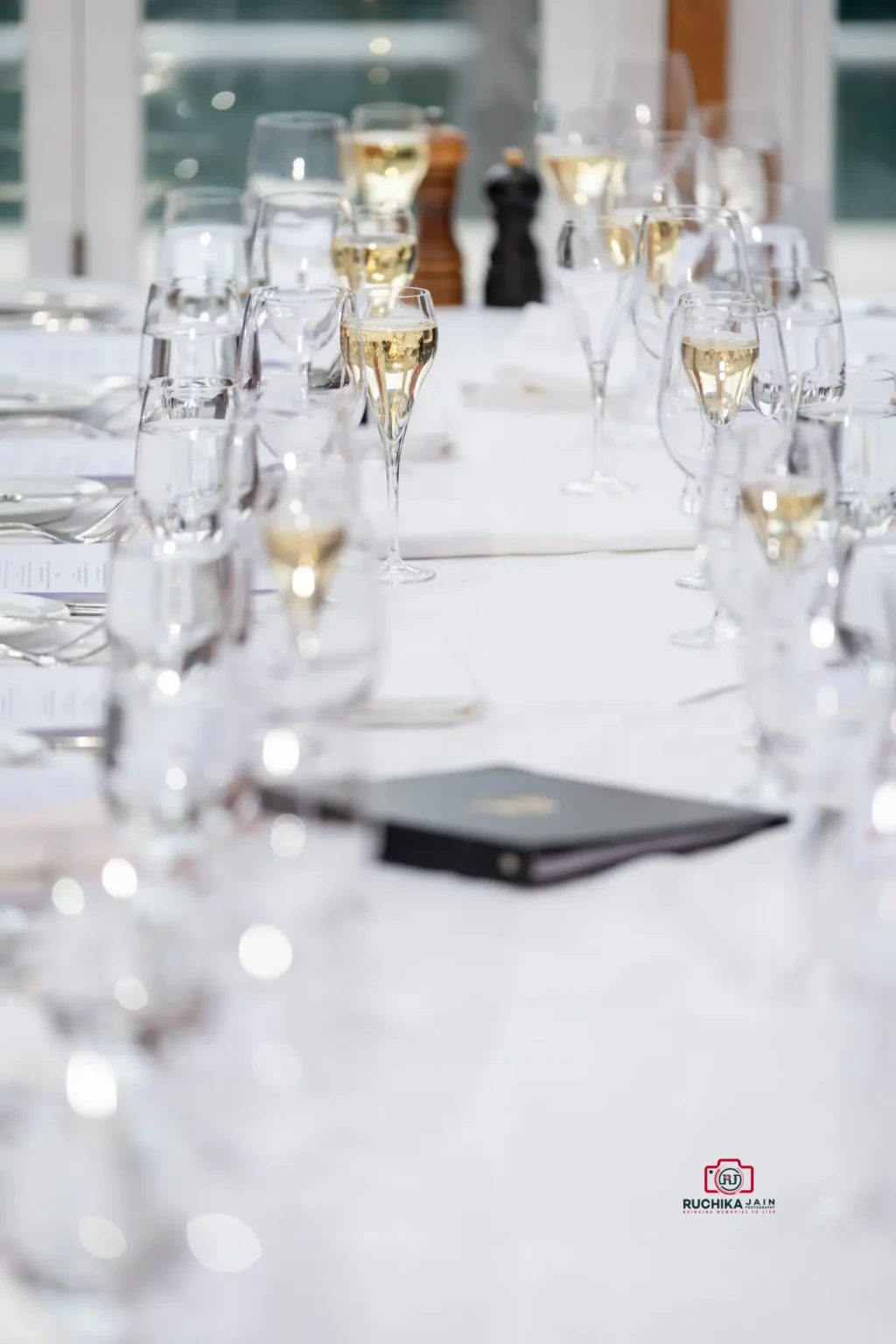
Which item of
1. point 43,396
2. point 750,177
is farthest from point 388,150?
point 43,396

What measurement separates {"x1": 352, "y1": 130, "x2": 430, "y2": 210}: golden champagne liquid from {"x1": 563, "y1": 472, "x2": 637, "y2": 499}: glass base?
0.78 meters

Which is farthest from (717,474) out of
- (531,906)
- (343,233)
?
(343,233)

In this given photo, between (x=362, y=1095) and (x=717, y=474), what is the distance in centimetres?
45

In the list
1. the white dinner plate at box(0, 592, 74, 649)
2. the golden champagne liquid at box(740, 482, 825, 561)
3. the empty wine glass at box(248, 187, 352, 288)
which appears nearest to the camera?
the golden champagne liquid at box(740, 482, 825, 561)

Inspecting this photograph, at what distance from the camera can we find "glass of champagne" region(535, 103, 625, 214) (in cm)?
216

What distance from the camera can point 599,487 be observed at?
4.95ft

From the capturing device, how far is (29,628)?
103 centimetres

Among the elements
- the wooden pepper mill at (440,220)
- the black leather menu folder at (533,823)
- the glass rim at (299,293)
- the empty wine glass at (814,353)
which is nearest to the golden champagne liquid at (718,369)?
the empty wine glass at (814,353)

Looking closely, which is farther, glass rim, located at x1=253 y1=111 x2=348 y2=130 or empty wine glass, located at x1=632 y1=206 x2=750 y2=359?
glass rim, located at x1=253 y1=111 x2=348 y2=130

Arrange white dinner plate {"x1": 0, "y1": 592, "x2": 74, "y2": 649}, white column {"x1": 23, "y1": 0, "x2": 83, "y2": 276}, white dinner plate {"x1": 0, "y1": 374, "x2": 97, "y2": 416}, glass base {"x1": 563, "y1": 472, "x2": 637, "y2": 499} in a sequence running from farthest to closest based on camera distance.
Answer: white column {"x1": 23, "y1": 0, "x2": 83, "y2": 276} → white dinner plate {"x1": 0, "y1": 374, "x2": 97, "y2": 416} → glass base {"x1": 563, "y1": 472, "x2": 637, "y2": 499} → white dinner plate {"x1": 0, "y1": 592, "x2": 74, "y2": 649}

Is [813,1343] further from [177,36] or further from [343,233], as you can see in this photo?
[177,36]

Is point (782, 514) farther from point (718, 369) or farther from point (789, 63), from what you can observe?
point (789, 63)

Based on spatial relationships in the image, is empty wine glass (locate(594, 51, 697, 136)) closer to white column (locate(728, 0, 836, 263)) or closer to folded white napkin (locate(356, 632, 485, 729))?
white column (locate(728, 0, 836, 263))

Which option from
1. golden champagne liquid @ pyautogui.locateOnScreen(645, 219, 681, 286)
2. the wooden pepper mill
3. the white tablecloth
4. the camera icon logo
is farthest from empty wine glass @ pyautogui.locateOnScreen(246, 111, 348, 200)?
the camera icon logo
